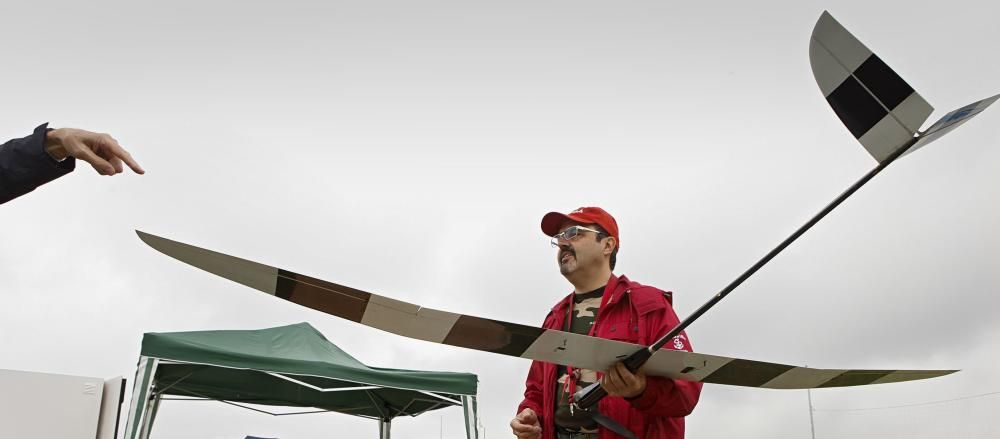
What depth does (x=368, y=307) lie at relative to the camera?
1949 mm

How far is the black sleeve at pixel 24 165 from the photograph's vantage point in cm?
133

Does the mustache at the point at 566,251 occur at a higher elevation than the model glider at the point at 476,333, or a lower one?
higher

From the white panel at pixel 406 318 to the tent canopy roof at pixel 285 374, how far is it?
14.7ft

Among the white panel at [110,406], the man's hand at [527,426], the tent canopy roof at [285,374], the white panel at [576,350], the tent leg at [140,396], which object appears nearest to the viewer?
the white panel at [576,350]

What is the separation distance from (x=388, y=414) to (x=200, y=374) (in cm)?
238

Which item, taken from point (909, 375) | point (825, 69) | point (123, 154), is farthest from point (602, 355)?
point (123, 154)

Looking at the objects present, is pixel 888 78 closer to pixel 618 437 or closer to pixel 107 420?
pixel 618 437

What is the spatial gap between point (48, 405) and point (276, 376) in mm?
1857

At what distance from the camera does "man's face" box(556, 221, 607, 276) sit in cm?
293

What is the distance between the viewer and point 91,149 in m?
1.41

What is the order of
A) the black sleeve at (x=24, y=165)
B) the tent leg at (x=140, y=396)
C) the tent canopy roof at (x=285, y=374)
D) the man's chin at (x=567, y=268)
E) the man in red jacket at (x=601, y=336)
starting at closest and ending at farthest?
1. the black sleeve at (x=24, y=165)
2. the man in red jacket at (x=601, y=336)
3. the man's chin at (x=567, y=268)
4. the tent leg at (x=140, y=396)
5. the tent canopy roof at (x=285, y=374)

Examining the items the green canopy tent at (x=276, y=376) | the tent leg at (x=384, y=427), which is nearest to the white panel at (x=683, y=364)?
the green canopy tent at (x=276, y=376)

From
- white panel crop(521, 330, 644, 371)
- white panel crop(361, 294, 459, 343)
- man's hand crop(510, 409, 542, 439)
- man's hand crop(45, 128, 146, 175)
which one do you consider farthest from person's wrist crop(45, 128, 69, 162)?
man's hand crop(510, 409, 542, 439)

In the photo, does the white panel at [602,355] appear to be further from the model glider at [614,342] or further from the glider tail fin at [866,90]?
the glider tail fin at [866,90]
